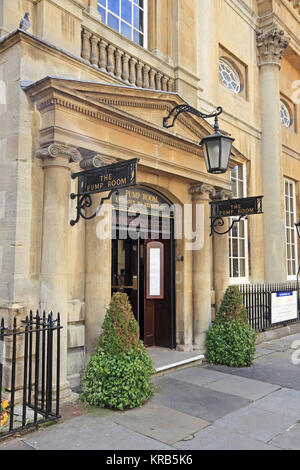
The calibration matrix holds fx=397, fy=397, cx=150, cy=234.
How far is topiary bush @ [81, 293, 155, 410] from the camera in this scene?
494 cm

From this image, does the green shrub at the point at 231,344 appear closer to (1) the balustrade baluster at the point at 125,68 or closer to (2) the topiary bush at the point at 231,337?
(2) the topiary bush at the point at 231,337

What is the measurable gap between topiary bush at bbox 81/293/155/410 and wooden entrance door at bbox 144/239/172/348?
2.52 meters

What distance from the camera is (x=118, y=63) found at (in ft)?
22.8

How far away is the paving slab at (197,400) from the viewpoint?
500 cm

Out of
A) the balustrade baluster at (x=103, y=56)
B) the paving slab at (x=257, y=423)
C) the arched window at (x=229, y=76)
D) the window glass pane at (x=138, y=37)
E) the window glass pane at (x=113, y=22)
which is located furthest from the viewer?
the arched window at (x=229, y=76)

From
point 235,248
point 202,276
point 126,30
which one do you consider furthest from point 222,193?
point 126,30

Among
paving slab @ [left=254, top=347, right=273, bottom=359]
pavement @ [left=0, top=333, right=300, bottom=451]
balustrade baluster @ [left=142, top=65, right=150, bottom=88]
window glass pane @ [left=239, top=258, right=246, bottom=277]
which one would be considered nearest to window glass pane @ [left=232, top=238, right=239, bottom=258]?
window glass pane @ [left=239, top=258, right=246, bottom=277]

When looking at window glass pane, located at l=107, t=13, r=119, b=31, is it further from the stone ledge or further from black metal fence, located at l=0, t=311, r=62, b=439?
the stone ledge

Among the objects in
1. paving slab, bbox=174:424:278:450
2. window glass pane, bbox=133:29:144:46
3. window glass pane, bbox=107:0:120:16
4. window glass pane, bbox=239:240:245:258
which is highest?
window glass pane, bbox=107:0:120:16

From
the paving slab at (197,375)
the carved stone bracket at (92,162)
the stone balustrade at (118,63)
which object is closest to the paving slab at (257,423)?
the paving slab at (197,375)

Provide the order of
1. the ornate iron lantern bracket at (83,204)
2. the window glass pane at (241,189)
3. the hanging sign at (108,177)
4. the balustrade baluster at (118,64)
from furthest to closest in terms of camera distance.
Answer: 1. the window glass pane at (241,189)
2. the balustrade baluster at (118,64)
3. the ornate iron lantern bracket at (83,204)
4. the hanging sign at (108,177)

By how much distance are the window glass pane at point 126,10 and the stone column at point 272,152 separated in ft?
18.5

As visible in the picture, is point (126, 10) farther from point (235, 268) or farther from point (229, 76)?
point (235, 268)

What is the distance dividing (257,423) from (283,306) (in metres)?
6.08
